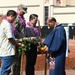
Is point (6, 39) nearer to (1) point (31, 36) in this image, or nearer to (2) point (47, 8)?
(1) point (31, 36)

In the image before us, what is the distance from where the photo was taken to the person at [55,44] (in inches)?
305

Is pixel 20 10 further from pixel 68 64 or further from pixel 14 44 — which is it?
pixel 68 64

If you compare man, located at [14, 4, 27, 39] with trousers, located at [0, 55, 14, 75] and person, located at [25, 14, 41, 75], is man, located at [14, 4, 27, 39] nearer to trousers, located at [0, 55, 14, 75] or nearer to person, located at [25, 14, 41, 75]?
person, located at [25, 14, 41, 75]

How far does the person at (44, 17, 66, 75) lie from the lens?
7.74 meters

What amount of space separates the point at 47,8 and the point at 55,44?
63795 millimetres

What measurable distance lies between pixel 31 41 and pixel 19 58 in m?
0.50

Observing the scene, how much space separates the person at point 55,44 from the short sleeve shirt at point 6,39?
69 cm

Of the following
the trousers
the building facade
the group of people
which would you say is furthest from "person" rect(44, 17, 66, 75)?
the building facade

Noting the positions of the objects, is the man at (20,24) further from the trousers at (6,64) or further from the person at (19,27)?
the trousers at (6,64)

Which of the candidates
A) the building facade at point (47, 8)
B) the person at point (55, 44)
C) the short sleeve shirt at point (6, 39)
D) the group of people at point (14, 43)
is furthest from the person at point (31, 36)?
the building facade at point (47, 8)

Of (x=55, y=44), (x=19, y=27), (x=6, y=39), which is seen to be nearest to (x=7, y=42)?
(x=6, y=39)

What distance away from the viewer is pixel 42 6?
70.6 meters

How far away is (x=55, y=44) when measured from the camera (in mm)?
7754

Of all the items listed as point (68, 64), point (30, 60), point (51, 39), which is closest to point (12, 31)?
point (51, 39)
